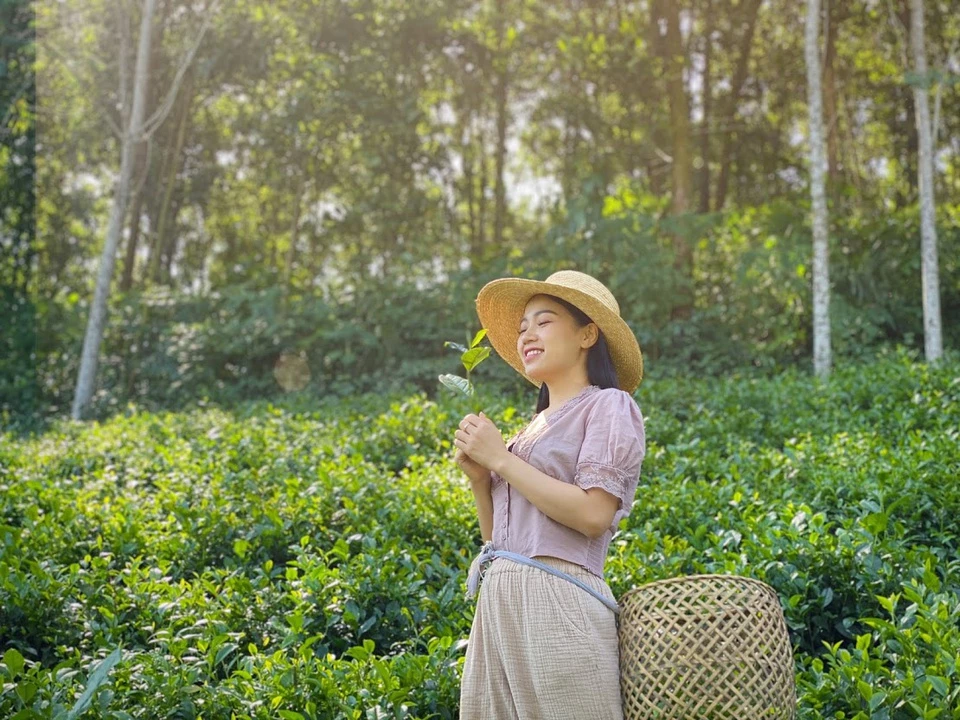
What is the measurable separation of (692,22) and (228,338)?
9267 millimetres

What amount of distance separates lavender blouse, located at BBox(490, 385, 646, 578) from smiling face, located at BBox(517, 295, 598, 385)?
97 millimetres

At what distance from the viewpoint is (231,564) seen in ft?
14.8

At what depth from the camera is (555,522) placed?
2.31 meters

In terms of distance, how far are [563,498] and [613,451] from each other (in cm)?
16

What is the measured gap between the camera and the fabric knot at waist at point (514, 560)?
2.26m

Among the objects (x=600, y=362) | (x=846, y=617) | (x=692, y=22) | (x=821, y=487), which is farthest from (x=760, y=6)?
(x=600, y=362)

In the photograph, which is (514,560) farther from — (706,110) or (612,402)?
(706,110)

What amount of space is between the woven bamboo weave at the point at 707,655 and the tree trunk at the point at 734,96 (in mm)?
14385

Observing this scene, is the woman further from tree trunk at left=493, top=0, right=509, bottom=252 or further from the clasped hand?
tree trunk at left=493, top=0, right=509, bottom=252

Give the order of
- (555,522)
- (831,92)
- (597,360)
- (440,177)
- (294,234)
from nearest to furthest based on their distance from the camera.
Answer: (555,522)
(597,360)
(831,92)
(294,234)
(440,177)

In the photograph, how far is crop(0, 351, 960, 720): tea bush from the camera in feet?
10.2

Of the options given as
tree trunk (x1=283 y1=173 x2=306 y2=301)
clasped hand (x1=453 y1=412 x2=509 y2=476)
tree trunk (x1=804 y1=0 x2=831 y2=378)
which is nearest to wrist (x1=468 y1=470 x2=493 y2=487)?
clasped hand (x1=453 y1=412 x2=509 y2=476)

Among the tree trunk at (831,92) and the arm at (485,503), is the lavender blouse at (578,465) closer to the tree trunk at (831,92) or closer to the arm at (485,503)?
the arm at (485,503)

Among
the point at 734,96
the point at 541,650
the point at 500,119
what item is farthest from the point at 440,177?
the point at 541,650
